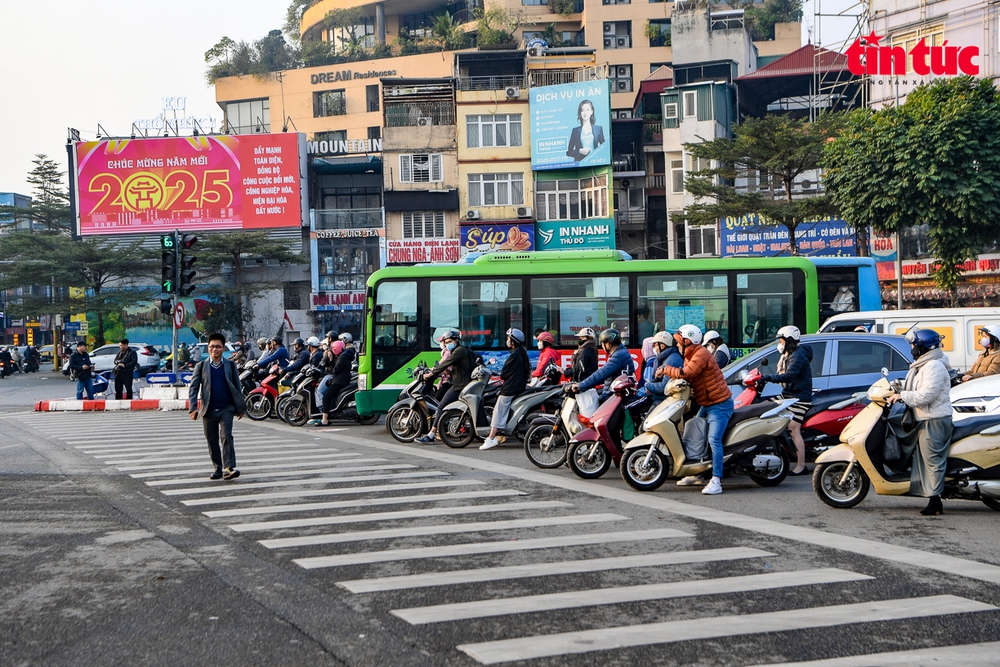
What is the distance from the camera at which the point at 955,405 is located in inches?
370

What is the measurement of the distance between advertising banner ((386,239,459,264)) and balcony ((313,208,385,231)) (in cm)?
171

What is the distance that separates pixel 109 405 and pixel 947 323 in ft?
60.3

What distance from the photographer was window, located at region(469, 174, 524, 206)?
4719cm

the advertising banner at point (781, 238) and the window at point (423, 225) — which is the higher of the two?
the window at point (423, 225)

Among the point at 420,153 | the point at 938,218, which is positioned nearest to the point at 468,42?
the point at 420,153

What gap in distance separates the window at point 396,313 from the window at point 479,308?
1.47 feet

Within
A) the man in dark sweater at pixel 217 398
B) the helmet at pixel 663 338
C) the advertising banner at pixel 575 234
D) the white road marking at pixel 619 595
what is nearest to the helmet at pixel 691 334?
the helmet at pixel 663 338

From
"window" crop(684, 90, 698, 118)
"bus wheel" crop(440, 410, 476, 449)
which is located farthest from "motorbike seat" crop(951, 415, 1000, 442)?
"window" crop(684, 90, 698, 118)

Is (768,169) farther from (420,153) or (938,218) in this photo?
(420,153)

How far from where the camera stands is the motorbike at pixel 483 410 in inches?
527

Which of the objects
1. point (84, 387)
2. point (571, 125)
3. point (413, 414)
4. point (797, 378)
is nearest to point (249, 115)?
point (571, 125)

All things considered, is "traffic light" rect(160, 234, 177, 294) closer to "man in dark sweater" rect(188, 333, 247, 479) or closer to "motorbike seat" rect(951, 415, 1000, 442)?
"man in dark sweater" rect(188, 333, 247, 479)

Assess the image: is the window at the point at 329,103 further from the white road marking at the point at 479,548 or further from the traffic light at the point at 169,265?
the white road marking at the point at 479,548

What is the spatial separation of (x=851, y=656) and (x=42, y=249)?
158 ft
